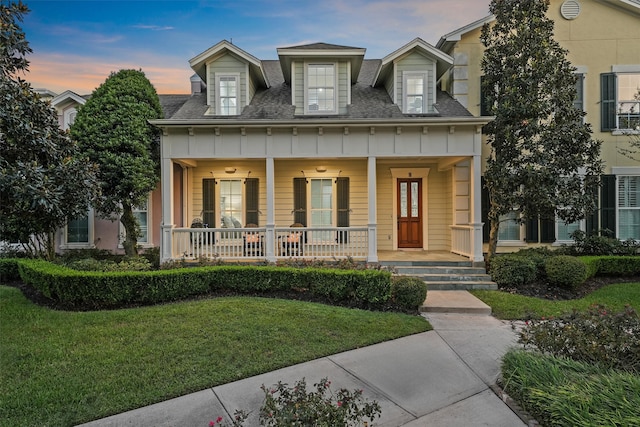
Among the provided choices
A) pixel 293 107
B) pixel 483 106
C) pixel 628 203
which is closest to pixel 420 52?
pixel 483 106

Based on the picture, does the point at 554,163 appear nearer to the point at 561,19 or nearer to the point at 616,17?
the point at 561,19

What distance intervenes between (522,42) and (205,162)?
1009 centimetres

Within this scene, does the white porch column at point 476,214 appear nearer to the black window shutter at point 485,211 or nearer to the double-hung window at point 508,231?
the black window shutter at point 485,211

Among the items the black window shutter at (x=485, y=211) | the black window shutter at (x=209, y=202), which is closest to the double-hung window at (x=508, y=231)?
the black window shutter at (x=485, y=211)

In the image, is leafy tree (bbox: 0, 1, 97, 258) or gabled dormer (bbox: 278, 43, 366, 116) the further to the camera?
gabled dormer (bbox: 278, 43, 366, 116)

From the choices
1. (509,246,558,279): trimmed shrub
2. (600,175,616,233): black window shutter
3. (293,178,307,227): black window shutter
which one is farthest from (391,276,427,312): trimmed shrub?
(600,175,616,233): black window shutter

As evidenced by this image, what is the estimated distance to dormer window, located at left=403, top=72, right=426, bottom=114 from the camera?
981 cm

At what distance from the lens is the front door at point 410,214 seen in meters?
11.0

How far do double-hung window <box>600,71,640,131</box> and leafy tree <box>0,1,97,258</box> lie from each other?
13.8 m

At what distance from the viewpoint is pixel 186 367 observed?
13.3 feet

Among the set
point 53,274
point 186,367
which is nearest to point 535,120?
point 186,367

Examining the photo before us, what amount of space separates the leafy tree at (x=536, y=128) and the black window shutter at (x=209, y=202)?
8.67m

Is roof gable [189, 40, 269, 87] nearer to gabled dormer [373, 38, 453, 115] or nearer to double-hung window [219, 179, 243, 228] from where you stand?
double-hung window [219, 179, 243, 228]

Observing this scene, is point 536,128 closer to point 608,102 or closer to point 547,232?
point 547,232
